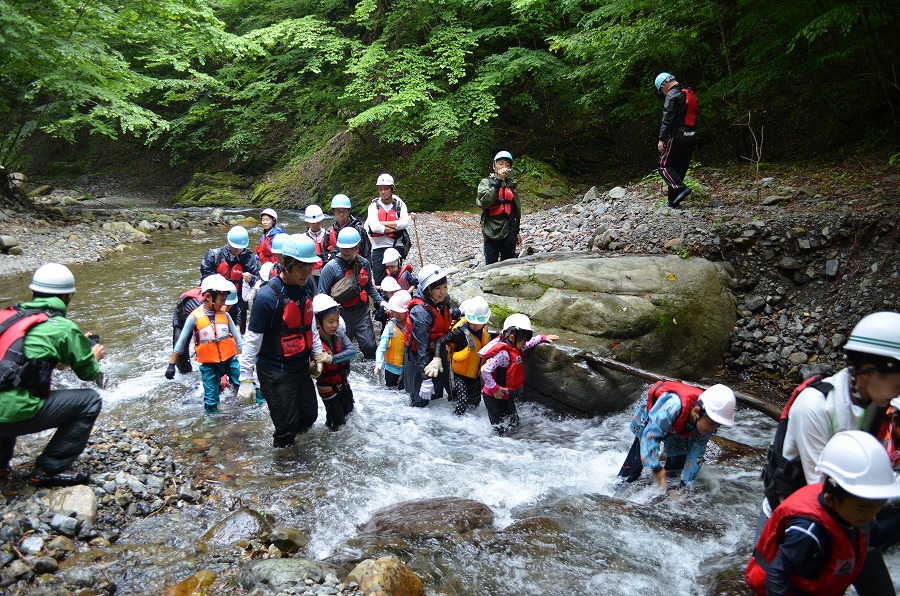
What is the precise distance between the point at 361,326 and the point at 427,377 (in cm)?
187

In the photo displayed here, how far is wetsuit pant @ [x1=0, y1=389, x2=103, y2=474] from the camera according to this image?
440cm

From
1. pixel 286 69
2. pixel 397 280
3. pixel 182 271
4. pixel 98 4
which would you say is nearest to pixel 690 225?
pixel 397 280

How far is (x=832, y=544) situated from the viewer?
2.51 metres

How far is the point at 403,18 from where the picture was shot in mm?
17109

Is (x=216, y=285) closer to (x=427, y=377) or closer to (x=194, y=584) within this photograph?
(x=427, y=377)

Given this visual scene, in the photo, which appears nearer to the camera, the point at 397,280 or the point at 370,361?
the point at 397,280

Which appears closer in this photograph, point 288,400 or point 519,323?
point 288,400

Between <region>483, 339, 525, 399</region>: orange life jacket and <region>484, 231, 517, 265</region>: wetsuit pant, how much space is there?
10.2 ft

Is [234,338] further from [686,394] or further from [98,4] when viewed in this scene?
[98,4]

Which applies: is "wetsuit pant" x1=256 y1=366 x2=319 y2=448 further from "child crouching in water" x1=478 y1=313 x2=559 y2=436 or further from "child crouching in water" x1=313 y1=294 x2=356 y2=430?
"child crouching in water" x1=478 y1=313 x2=559 y2=436

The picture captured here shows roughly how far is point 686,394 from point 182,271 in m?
12.2

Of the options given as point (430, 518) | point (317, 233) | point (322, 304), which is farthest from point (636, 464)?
point (317, 233)

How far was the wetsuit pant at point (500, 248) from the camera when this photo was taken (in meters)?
8.94

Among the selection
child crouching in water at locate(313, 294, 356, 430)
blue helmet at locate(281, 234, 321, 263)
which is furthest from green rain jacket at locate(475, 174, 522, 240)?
blue helmet at locate(281, 234, 321, 263)
